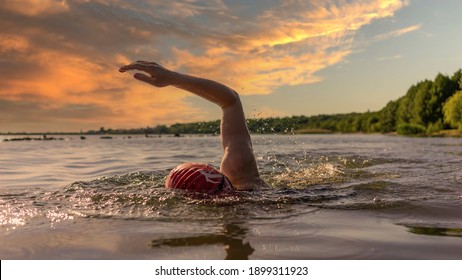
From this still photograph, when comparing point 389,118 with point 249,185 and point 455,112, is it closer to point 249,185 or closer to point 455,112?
point 455,112

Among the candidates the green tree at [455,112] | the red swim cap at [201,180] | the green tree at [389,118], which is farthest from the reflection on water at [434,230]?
the green tree at [389,118]

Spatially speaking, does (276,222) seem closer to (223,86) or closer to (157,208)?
(157,208)

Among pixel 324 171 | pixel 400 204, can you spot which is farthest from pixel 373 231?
pixel 324 171

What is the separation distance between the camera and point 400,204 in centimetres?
546

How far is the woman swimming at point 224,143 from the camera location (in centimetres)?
545

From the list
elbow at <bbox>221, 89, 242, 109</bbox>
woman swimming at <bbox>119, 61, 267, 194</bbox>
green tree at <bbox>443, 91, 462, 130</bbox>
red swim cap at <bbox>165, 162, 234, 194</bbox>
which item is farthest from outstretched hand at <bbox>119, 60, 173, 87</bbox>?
green tree at <bbox>443, 91, 462, 130</bbox>

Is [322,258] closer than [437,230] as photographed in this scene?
Yes

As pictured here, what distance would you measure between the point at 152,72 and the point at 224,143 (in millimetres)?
1564

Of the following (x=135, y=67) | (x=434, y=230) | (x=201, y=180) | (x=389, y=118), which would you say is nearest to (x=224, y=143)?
(x=201, y=180)

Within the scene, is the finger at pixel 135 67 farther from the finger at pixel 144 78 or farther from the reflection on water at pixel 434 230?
the reflection on water at pixel 434 230

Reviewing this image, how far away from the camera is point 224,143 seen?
6.29 m

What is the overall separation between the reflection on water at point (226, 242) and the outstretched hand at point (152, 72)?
7.65 feet

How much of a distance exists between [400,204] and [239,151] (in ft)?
7.35

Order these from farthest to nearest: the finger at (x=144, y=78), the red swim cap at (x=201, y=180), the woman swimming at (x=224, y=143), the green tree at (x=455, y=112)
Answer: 1. the green tree at (x=455, y=112)
2. the red swim cap at (x=201, y=180)
3. the woman swimming at (x=224, y=143)
4. the finger at (x=144, y=78)
